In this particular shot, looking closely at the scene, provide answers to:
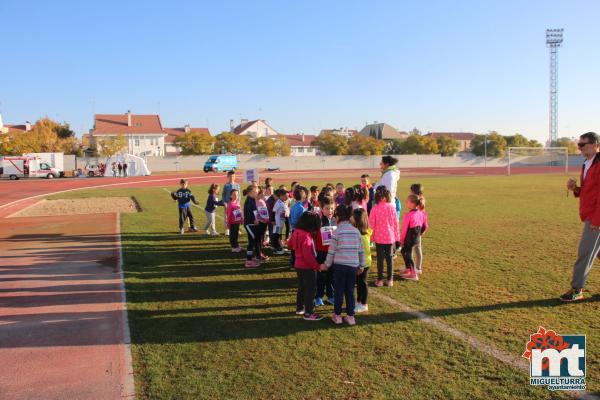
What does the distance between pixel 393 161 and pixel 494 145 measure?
8498 cm

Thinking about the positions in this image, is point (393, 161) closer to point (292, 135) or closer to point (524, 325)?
point (524, 325)

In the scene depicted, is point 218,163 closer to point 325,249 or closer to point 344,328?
point 325,249

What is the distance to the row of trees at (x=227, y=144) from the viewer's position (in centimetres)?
7694

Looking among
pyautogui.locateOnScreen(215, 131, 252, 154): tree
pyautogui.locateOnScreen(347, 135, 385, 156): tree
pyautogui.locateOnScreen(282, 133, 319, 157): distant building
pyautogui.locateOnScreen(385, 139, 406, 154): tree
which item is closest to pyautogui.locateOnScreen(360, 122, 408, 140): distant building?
pyautogui.locateOnScreen(282, 133, 319, 157): distant building

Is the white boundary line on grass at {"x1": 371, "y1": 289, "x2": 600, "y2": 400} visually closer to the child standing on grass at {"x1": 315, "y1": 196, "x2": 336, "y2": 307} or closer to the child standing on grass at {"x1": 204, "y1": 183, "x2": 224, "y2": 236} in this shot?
the child standing on grass at {"x1": 315, "y1": 196, "x2": 336, "y2": 307}

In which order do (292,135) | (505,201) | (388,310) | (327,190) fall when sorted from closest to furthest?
(388,310), (327,190), (505,201), (292,135)

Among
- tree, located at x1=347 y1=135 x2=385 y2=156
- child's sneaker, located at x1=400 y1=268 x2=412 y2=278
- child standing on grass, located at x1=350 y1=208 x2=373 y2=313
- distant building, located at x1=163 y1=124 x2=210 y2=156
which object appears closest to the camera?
child standing on grass, located at x1=350 y1=208 x2=373 y2=313

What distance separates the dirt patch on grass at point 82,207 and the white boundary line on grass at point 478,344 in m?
15.5

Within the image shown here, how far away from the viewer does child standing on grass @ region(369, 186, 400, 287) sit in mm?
7477

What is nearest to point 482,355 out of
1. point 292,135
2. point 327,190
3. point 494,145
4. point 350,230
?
point 350,230

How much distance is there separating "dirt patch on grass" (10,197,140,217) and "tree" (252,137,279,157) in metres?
55.4

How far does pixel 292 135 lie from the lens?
128 meters

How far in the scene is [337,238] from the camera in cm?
584

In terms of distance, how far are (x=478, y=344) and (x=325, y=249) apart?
93.7 inches
